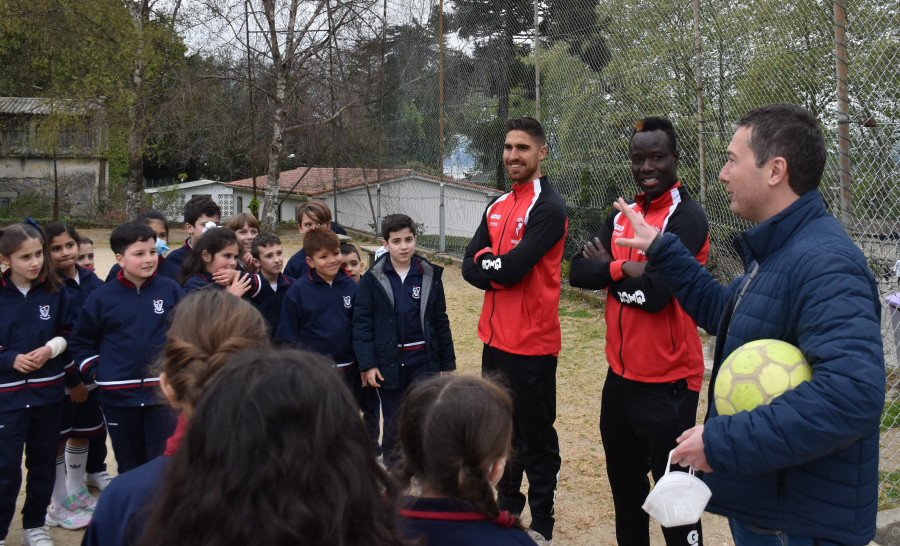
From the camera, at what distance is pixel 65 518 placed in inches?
151

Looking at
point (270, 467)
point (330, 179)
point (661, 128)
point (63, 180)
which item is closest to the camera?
point (270, 467)

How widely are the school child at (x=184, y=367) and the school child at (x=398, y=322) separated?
1984 mm

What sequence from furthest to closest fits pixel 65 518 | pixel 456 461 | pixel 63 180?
pixel 63 180 < pixel 65 518 < pixel 456 461

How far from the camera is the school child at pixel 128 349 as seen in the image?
341 centimetres

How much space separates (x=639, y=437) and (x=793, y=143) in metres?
1.48

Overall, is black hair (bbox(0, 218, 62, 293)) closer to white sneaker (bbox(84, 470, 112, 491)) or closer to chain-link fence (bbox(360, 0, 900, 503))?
white sneaker (bbox(84, 470, 112, 491))

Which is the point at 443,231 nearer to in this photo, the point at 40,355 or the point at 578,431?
the point at 578,431

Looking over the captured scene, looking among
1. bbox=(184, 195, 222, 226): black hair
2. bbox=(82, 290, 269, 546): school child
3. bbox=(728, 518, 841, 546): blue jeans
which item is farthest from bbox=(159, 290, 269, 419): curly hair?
bbox=(184, 195, 222, 226): black hair

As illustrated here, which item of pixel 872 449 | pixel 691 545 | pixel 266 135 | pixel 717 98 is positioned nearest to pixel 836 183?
pixel 717 98

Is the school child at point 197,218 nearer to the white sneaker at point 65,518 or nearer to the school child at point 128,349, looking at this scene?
the school child at point 128,349

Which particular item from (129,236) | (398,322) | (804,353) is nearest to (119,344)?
(129,236)

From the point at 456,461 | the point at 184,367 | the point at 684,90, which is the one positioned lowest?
the point at 456,461

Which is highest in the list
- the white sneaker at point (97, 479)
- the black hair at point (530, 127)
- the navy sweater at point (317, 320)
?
the black hair at point (530, 127)

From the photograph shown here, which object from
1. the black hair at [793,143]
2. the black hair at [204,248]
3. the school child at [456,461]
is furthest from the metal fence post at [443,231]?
the school child at [456,461]
